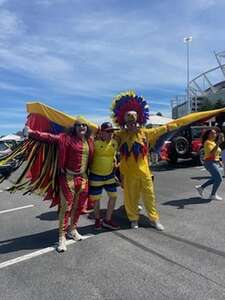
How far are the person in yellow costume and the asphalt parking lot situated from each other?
34 cm

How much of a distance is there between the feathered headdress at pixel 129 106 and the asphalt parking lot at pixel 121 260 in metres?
1.69

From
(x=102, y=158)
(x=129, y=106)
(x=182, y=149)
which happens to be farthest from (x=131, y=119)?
(x=182, y=149)

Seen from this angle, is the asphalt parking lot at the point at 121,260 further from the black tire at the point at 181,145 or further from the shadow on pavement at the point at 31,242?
the black tire at the point at 181,145

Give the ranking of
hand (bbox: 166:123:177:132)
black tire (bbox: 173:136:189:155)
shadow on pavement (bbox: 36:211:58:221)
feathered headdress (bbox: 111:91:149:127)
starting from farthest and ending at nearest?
black tire (bbox: 173:136:189:155) → shadow on pavement (bbox: 36:211:58:221) → hand (bbox: 166:123:177:132) → feathered headdress (bbox: 111:91:149:127)

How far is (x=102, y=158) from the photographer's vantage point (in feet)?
22.0

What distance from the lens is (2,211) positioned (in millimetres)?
9375

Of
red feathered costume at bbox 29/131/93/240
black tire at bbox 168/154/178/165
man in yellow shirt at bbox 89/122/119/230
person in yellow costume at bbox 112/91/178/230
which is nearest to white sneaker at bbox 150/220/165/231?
person in yellow costume at bbox 112/91/178/230

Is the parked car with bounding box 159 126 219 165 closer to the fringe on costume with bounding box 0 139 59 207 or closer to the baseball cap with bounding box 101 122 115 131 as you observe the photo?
the baseball cap with bounding box 101 122 115 131

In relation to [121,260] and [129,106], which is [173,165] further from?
[121,260]

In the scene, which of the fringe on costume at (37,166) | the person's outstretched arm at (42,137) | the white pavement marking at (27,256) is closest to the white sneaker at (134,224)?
the white pavement marking at (27,256)

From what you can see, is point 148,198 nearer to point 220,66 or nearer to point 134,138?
point 134,138

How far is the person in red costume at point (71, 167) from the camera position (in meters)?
6.08

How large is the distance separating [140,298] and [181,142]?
1500cm

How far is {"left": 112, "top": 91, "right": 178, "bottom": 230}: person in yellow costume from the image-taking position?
691cm
